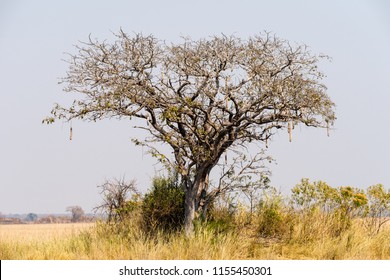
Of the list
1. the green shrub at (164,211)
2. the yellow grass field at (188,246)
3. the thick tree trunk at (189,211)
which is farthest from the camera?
the green shrub at (164,211)

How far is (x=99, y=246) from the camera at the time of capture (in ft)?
58.3

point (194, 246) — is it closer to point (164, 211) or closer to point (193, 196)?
point (193, 196)

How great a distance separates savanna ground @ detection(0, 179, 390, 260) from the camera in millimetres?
17172

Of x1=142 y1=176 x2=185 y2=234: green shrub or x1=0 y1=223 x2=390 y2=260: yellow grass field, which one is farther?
x1=142 y1=176 x2=185 y2=234: green shrub

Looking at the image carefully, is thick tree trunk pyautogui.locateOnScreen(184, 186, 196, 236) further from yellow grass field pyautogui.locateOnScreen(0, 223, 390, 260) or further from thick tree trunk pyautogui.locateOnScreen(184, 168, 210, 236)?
yellow grass field pyautogui.locateOnScreen(0, 223, 390, 260)

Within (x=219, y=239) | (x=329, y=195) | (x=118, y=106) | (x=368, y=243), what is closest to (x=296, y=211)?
(x=329, y=195)

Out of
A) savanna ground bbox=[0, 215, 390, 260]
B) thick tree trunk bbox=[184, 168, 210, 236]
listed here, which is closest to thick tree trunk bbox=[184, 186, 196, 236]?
thick tree trunk bbox=[184, 168, 210, 236]

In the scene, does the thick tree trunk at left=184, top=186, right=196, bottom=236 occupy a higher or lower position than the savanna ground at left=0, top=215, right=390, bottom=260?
higher

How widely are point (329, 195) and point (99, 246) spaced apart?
7.52 m

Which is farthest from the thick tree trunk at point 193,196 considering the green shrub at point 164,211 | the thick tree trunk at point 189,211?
the green shrub at point 164,211

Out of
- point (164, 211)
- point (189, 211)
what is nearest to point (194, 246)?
point (189, 211)

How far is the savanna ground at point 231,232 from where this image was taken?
1717 cm

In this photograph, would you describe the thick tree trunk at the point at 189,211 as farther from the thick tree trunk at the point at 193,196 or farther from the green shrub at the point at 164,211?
the green shrub at the point at 164,211

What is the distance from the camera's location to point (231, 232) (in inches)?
721
